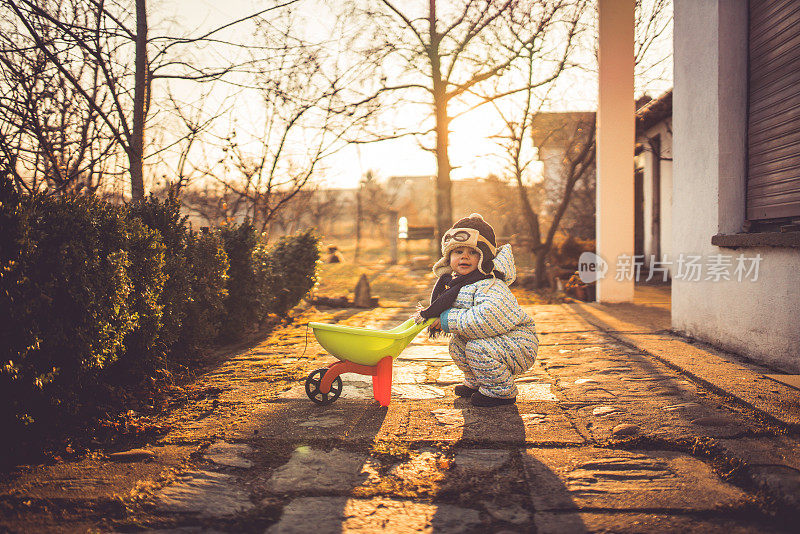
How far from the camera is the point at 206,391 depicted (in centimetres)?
401

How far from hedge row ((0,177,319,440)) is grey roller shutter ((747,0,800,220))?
15.8 feet

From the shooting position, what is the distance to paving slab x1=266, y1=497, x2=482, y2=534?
6.68 feet

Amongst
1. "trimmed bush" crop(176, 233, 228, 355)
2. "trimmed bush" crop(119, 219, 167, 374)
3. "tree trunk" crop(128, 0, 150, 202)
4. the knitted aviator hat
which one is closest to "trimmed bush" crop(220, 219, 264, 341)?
"trimmed bush" crop(176, 233, 228, 355)

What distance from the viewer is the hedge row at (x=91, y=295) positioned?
255cm

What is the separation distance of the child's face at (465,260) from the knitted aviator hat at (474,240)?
3cm

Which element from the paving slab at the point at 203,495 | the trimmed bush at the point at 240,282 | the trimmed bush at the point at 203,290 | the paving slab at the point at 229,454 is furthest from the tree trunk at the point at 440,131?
the paving slab at the point at 203,495

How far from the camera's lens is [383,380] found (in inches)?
136

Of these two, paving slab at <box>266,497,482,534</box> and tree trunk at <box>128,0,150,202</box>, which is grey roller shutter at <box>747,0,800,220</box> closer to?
paving slab at <box>266,497,482,534</box>

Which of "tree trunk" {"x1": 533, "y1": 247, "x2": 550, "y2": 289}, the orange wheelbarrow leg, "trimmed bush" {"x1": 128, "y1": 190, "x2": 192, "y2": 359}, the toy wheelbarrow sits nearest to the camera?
the toy wheelbarrow

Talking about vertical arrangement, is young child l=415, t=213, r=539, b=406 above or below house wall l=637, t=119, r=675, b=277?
below

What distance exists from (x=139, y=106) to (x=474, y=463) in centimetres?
418

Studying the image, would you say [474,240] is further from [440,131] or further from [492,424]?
[440,131]

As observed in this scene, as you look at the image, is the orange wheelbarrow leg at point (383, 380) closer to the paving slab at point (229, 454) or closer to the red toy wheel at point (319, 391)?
the red toy wheel at point (319, 391)

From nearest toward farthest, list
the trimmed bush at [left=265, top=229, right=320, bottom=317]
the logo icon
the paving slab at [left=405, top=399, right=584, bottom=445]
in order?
the paving slab at [left=405, top=399, right=584, bottom=445] < the trimmed bush at [left=265, top=229, right=320, bottom=317] < the logo icon
